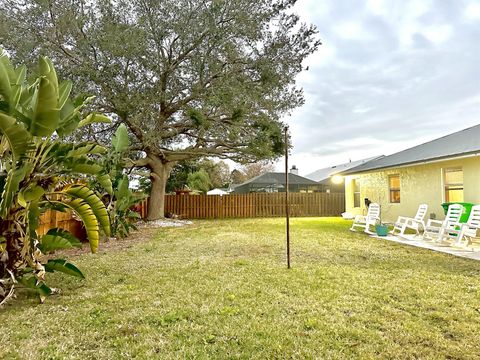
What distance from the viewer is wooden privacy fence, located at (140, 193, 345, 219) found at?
1800 cm

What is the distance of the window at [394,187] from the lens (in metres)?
12.4

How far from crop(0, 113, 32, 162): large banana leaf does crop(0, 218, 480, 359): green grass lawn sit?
174cm

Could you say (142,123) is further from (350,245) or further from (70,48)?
(350,245)

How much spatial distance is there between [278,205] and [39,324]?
1670 centimetres

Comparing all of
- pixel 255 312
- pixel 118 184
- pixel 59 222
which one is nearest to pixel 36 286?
pixel 255 312

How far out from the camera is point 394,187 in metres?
12.6

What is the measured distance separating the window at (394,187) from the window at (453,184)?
7.42ft

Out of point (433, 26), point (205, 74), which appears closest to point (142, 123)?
point (205, 74)

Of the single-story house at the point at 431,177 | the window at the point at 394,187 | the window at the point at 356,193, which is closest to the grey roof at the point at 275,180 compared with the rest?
the window at the point at 356,193

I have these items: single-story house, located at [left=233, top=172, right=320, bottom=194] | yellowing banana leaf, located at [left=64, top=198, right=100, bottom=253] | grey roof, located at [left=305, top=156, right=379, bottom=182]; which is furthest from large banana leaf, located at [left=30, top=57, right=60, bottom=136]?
single-story house, located at [left=233, top=172, right=320, bottom=194]

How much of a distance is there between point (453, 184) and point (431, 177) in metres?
0.73

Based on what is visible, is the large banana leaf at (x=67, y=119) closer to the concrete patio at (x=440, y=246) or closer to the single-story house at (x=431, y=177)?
the concrete patio at (x=440, y=246)

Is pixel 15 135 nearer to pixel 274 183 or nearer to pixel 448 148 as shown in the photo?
pixel 448 148

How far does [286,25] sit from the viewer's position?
1194 cm
